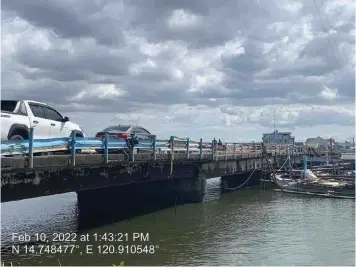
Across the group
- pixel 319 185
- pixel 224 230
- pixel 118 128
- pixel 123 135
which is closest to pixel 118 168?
pixel 123 135

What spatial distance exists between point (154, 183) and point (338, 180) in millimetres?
15170

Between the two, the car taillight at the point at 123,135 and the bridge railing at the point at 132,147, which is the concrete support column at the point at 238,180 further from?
the car taillight at the point at 123,135

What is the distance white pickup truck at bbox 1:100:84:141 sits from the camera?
12.5 metres

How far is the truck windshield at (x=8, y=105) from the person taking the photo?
13.2 metres

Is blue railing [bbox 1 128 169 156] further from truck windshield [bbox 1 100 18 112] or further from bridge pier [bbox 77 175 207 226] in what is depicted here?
bridge pier [bbox 77 175 207 226]

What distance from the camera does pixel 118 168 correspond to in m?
17.9

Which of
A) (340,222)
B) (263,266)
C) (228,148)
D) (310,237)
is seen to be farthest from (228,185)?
(263,266)

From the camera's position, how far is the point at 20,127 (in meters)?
12.9

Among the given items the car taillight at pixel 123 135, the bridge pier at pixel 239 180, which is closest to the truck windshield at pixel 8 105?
the car taillight at pixel 123 135

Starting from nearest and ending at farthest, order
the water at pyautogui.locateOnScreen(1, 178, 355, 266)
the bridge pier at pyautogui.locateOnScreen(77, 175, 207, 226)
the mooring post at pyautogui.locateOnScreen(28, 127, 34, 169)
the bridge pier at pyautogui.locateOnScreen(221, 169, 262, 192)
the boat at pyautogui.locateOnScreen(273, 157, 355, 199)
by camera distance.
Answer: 1. the mooring post at pyautogui.locateOnScreen(28, 127, 34, 169)
2. the water at pyautogui.locateOnScreen(1, 178, 355, 266)
3. the bridge pier at pyautogui.locateOnScreen(77, 175, 207, 226)
4. the boat at pyautogui.locateOnScreen(273, 157, 355, 199)
5. the bridge pier at pyautogui.locateOnScreen(221, 169, 262, 192)

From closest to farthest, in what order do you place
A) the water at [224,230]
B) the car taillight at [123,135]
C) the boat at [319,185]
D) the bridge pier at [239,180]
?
the water at [224,230] < the car taillight at [123,135] < the boat at [319,185] < the bridge pier at [239,180]

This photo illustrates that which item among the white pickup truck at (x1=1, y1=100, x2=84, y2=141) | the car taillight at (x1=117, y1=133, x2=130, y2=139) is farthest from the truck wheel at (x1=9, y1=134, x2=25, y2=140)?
the car taillight at (x1=117, y1=133, x2=130, y2=139)

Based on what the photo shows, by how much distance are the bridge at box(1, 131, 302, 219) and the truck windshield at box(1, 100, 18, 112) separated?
54.7 inches

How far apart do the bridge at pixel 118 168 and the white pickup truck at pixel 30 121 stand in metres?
0.65
